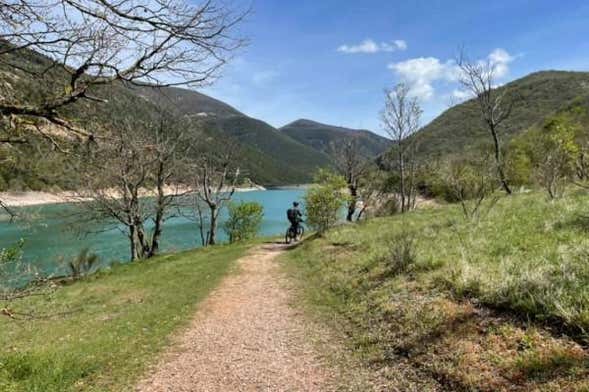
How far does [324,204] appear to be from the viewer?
77.2ft

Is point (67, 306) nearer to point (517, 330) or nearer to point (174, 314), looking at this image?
point (174, 314)

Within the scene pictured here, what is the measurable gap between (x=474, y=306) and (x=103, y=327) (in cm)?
809

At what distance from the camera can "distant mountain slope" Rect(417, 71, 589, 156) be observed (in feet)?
232

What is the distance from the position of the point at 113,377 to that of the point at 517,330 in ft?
19.6

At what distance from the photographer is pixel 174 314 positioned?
1049 centimetres

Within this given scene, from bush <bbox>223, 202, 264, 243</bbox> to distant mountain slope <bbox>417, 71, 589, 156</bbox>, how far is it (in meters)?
42.4

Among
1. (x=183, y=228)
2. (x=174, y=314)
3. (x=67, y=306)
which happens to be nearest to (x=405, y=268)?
(x=174, y=314)

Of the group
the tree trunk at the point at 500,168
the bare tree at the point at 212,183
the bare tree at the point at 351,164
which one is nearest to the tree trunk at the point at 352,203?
the bare tree at the point at 351,164

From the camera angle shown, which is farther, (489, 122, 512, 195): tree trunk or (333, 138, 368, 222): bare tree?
(333, 138, 368, 222): bare tree

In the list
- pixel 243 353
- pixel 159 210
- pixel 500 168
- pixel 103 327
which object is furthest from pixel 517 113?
pixel 243 353

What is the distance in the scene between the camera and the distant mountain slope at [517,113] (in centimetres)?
7075

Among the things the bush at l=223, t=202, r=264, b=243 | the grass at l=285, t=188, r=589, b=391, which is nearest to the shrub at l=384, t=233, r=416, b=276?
the grass at l=285, t=188, r=589, b=391

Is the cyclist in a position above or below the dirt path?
above

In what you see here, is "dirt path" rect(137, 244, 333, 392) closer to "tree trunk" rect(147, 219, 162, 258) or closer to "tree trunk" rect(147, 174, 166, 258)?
"tree trunk" rect(147, 174, 166, 258)
